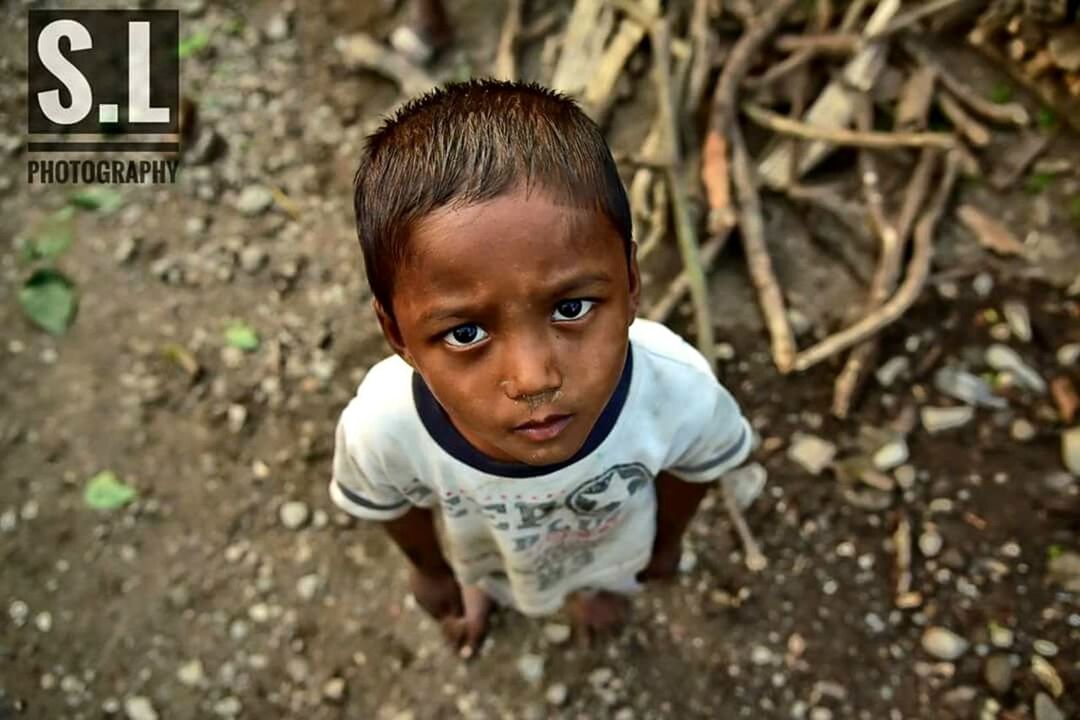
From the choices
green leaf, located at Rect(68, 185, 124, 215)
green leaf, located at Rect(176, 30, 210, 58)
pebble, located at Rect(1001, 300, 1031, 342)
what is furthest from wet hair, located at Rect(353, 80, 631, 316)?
green leaf, located at Rect(176, 30, 210, 58)

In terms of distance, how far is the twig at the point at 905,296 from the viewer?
2.71m

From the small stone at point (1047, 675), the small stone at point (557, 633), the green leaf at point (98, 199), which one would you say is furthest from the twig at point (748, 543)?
the green leaf at point (98, 199)

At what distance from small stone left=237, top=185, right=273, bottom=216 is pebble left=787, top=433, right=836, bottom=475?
6.53 ft

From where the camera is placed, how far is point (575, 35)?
3.42 meters

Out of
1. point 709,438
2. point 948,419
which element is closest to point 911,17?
point 948,419

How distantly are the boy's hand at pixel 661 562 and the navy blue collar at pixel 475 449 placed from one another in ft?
2.60

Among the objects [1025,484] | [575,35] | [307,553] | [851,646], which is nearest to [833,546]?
[851,646]

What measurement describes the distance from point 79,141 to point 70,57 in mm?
446

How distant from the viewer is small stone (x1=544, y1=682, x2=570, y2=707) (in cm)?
251

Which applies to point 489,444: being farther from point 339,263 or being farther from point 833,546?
point 339,263

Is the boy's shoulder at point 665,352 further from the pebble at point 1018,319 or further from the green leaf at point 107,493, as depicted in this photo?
the green leaf at point 107,493

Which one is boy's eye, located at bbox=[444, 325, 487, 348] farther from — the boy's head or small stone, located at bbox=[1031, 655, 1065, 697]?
small stone, located at bbox=[1031, 655, 1065, 697]

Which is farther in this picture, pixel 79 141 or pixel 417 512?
pixel 79 141

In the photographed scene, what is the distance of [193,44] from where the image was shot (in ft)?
12.5
